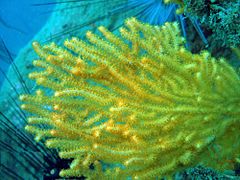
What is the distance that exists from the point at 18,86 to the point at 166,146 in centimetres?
553

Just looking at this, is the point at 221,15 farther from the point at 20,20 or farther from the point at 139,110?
the point at 20,20

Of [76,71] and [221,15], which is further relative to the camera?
[221,15]

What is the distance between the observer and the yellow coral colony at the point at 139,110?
2092 mm

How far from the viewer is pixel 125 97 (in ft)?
7.36

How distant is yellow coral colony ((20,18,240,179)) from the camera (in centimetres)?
209

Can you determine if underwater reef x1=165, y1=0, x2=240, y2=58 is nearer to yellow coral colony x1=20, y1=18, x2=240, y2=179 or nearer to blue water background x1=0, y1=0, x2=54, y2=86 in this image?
yellow coral colony x1=20, y1=18, x2=240, y2=179

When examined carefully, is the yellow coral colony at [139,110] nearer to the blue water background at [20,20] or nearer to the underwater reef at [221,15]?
the underwater reef at [221,15]

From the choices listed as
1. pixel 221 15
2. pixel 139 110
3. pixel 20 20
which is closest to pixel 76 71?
pixel 139 110

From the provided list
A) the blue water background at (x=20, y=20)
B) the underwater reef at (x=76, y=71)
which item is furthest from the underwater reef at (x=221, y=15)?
the blue water background at (x=20, y=20)

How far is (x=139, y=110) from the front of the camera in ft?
6.94

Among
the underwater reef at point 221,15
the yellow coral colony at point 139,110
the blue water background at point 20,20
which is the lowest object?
the yellow coral colony at point 139,110

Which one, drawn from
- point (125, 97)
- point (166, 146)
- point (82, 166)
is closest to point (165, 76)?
point (125, 97)

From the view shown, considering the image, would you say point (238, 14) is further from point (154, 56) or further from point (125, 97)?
point (125, 97)

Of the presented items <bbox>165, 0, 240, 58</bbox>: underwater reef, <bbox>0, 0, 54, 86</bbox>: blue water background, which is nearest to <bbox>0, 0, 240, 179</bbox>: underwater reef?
<bbox>165, 0, 240, 58</bbox>: underwater reef
